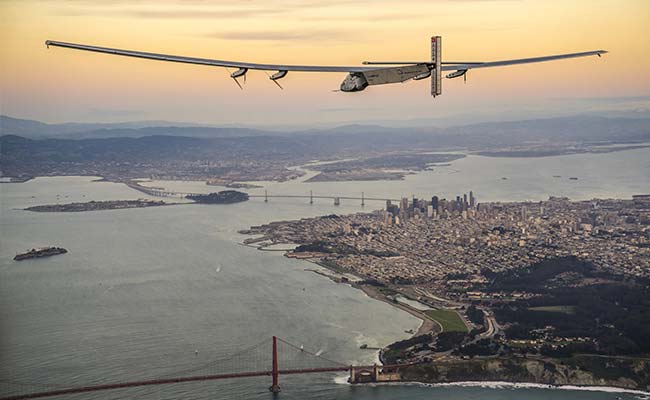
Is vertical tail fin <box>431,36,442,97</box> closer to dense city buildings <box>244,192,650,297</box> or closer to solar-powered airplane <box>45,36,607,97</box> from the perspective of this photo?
solar-powered airplane <box>45,36,607,97</box>

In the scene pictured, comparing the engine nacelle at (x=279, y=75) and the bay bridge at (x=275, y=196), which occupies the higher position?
the engine nacelle at (x=279, y=75)

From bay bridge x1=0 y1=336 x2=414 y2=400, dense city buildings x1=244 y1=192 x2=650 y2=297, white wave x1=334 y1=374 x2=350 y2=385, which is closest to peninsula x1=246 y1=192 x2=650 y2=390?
dense city buildings x1=244 y1=192 x2=650 y2=297

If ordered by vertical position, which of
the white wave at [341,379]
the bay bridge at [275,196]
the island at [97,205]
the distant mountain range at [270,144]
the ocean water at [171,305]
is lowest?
the white wave at [341,379]

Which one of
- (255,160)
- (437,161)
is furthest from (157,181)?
(437,161)

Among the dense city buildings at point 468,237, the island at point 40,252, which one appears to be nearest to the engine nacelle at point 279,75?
the dense city buildings at point 468,237

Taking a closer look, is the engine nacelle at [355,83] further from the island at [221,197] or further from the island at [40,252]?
the island at [221,197]

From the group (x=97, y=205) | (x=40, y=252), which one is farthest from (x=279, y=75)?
(x=97, y=205)

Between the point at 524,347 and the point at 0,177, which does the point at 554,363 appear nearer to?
the point at 524,347
